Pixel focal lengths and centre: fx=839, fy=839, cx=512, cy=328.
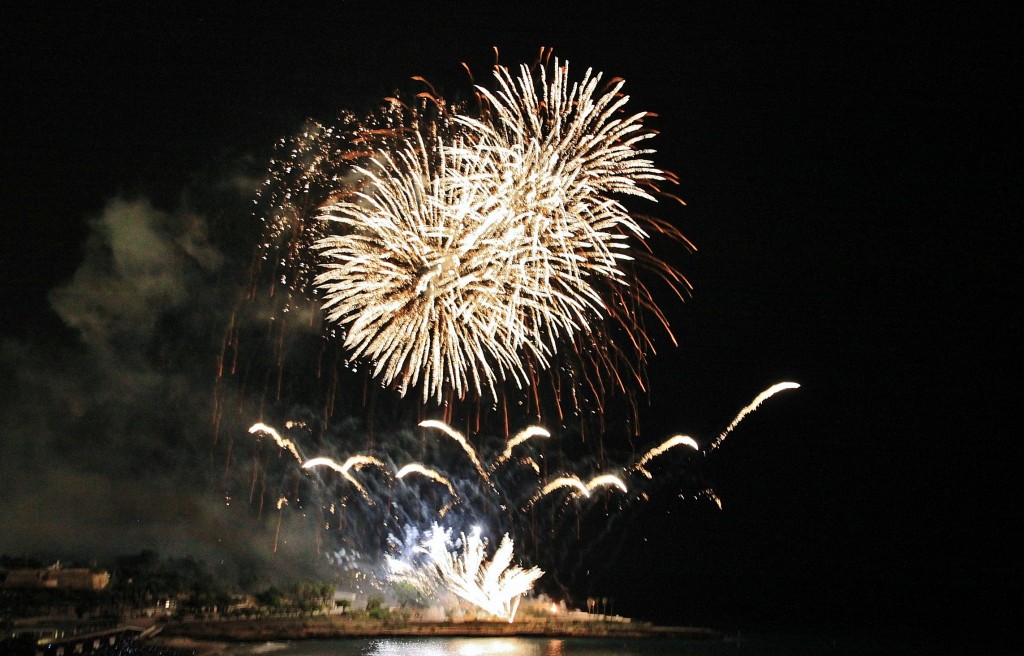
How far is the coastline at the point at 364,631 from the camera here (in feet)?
106

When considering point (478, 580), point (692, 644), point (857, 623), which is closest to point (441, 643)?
point (478, 580)

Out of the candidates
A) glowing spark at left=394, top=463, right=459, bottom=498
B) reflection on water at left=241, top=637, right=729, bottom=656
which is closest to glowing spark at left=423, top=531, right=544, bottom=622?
reflection on water at left=241, top=637, right=729, bottom=656

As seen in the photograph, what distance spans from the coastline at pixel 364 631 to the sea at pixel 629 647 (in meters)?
0.36

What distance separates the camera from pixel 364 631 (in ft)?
125

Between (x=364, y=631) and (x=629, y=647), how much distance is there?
40.2 ft

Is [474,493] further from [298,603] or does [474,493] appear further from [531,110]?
[531,110]

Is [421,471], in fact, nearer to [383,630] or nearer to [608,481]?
[383,630]

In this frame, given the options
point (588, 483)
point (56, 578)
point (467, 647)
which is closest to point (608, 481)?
point (588, 483)

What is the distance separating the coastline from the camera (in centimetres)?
3222

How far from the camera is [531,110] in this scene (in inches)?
635

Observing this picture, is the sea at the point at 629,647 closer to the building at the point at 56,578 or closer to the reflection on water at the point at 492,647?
the reflection on water at the point at 492,647

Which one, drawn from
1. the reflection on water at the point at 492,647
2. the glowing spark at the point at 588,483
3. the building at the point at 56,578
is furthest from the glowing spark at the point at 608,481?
the building at the point at 56,578

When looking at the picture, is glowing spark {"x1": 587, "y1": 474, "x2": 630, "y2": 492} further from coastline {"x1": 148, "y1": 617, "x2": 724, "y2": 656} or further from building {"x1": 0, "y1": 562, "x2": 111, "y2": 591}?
building {"x1": 0, "y1": 562, "x2": 111, "y2": 591}

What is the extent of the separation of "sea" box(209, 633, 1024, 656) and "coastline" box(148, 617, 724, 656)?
0.36 metres
